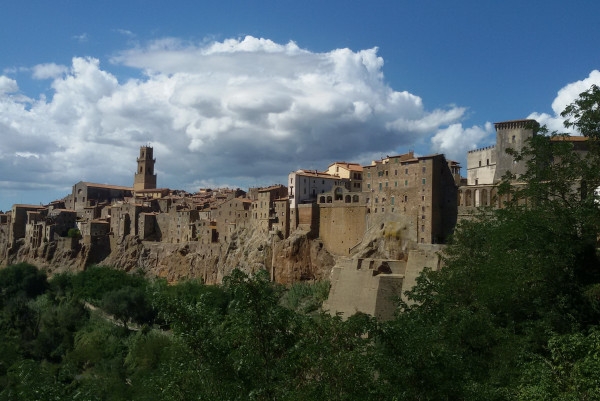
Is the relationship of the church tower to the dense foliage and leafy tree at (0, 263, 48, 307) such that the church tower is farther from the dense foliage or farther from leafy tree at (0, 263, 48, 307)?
the dense foliage

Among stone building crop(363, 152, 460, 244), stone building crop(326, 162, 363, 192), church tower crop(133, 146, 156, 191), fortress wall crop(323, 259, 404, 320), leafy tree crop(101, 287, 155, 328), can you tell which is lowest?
leafy tree crop(101, 287, 155, 328)

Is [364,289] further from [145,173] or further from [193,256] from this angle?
[145,173]

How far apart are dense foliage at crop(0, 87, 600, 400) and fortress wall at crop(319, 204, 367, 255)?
22.9 meters

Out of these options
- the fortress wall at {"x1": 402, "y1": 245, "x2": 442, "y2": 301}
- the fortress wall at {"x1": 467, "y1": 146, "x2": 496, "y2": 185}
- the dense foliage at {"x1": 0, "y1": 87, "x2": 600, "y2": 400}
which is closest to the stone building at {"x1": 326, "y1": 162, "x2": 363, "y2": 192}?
the fortress wall at {"x1": 467, "y1": 146, "x2": 496, "y2": 185}

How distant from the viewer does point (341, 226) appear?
56.9 metres

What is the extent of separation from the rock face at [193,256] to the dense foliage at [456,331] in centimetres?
2721

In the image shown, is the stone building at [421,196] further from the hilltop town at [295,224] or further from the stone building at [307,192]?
the stone building at [307,192]

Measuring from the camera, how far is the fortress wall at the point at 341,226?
5544 cm

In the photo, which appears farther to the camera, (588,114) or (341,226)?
(341,226)

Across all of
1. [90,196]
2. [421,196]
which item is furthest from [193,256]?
[90,196]

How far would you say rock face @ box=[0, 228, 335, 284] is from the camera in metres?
58.5

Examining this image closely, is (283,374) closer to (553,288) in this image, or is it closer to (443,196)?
(553,288)

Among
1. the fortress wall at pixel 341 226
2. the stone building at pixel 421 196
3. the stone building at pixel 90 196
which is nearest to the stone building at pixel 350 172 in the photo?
the fortress wall at pixel 341 226

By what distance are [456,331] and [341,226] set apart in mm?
37600
